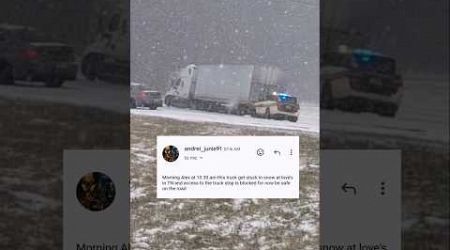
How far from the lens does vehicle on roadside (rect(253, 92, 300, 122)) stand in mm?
5059

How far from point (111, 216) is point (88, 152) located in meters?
0.42

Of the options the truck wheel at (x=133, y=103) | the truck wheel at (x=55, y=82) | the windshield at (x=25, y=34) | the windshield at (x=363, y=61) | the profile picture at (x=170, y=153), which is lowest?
the profile picture at (x=170, y=153)

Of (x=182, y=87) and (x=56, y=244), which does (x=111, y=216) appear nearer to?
(x=56, y=244)

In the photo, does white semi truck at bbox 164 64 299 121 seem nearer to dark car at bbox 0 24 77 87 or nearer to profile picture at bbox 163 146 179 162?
profile picture at bbox 163 146 179 162

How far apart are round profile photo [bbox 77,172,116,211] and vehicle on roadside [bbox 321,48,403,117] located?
141cm

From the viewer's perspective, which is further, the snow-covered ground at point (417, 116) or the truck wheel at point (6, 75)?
the truck wheel at point (6, 75)

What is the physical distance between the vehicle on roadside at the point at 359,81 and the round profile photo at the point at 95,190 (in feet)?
4.63

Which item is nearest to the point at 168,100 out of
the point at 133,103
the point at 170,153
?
the point at 133,103

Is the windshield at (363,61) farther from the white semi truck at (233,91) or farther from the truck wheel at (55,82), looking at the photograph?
the truck wheel at (55,82)

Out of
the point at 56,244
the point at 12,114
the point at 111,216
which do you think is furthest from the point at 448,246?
the point at 12,114

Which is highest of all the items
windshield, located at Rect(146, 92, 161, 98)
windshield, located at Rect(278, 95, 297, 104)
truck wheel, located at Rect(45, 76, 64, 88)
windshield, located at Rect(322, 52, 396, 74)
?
windshield, located at Rect(322, 52, 396, 74)

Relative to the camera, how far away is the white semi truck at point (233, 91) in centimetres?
505

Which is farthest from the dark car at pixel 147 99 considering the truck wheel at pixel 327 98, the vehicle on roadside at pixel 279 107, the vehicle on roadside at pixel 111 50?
the truck wheel at pixel 327 98

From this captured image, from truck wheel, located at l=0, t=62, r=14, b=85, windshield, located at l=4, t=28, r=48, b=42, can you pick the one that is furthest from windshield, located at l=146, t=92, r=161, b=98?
truck wheel, located at l=0, t=62, r=14, b=85
